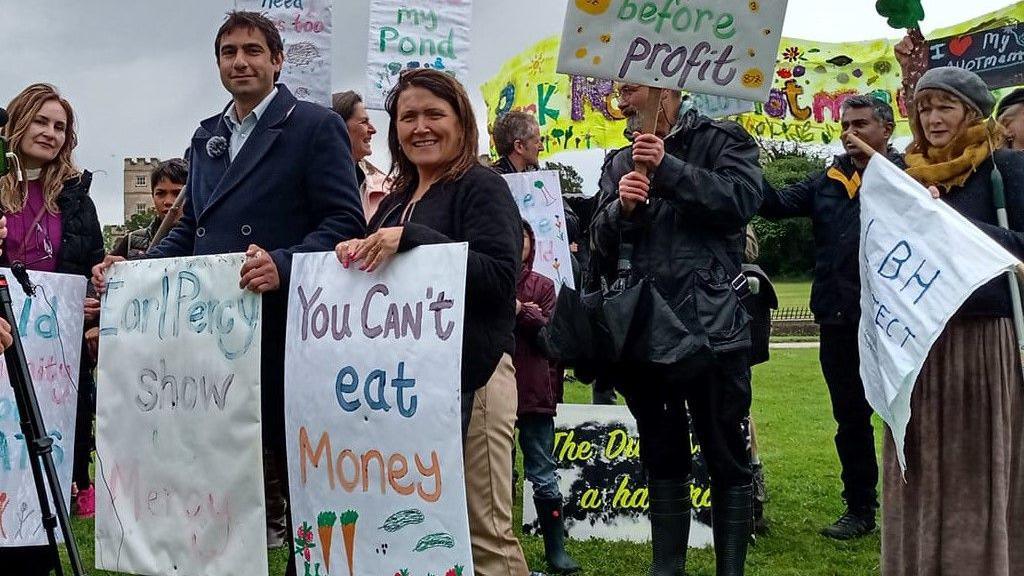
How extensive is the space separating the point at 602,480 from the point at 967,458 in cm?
222

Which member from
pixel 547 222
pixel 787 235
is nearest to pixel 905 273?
pixel 547 222

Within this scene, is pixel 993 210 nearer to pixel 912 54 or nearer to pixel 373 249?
pixel 912 54

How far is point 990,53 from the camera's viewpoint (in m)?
6.23

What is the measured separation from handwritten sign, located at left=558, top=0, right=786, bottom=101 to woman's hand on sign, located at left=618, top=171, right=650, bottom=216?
347mm

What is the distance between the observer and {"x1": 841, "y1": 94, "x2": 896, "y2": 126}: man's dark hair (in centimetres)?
555

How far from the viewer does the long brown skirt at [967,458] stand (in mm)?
3678

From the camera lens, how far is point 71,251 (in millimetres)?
4812

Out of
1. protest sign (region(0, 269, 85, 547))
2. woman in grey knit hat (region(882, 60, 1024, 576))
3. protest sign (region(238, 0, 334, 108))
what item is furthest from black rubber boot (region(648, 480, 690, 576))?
protest sign (region(238, 0, 334, 108))

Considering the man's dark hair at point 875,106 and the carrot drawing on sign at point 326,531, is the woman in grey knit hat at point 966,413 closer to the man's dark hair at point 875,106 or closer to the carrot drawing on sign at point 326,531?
the man's dark hair at point 875,106

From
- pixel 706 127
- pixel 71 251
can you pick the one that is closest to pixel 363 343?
pixel 706 127

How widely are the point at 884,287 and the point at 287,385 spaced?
2070 millimetres

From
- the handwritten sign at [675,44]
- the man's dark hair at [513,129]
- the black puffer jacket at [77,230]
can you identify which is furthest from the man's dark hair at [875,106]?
the black puffer jacket at [77,230]

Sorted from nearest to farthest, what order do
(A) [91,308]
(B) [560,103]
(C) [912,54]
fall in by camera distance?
(A) [91,308] → (C) [912,54] → (B) [560,103]

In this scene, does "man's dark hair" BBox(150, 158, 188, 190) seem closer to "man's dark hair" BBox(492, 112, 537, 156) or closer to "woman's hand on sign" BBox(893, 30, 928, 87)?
"man's dark hair" BBox(492, 112, 537, 156)
